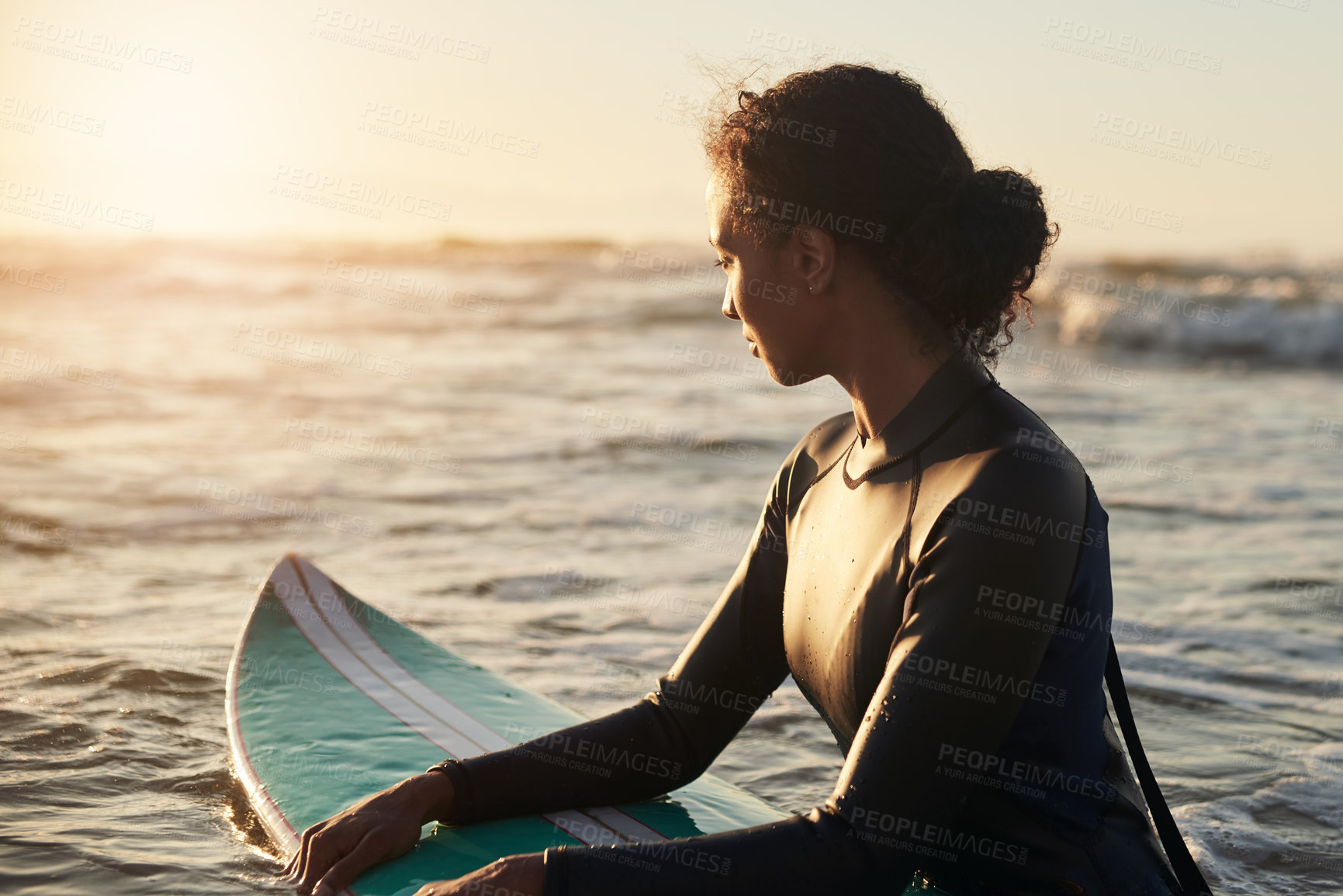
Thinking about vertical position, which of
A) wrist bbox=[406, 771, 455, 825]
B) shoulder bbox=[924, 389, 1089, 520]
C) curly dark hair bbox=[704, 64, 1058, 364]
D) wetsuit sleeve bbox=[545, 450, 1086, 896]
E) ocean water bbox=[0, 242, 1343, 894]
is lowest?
ocean water bbox=[0, 242, 1343, 894]

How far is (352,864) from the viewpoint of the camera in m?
1.95

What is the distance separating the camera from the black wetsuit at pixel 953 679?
57.2 inches

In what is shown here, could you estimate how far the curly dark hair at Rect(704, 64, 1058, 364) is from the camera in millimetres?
1564

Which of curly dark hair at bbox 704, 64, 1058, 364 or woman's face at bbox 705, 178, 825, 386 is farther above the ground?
curly dark hair at bbox 704, 64, 1058, 364

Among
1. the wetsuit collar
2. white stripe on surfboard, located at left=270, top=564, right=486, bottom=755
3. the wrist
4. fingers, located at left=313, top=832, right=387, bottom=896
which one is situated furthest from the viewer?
white stripe on surfboard, located at left=270, top=564, right=486, bottom=755

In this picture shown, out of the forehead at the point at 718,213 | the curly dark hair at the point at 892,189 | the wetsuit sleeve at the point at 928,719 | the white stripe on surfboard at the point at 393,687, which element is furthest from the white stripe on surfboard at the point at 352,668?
the curly dark hair at the point at 892,189

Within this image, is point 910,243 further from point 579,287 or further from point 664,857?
point 579,287

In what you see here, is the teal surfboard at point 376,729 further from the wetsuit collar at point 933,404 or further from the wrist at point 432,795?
the wetsuit collar at point 933,404

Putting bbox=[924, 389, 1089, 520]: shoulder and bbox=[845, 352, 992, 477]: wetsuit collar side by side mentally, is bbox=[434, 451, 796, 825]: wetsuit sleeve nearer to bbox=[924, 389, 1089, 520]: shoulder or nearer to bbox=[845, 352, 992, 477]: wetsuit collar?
bbox=[845, 352, 992, 477]: wetsuit collar

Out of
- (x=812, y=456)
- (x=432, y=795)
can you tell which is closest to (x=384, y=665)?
(x=432, y=795)

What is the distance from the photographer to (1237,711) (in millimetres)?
4094

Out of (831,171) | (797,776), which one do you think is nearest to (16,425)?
(797,776)

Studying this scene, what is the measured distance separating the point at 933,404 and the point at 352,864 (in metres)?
1.18

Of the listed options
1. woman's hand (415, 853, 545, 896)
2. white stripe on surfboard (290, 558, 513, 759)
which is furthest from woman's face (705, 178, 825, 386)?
white stripe on surfboard (290, 558, 513, 759)
